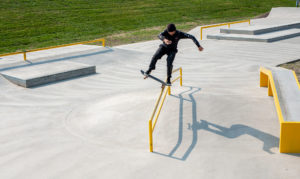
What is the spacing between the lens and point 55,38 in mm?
25188

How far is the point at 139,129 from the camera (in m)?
8.64

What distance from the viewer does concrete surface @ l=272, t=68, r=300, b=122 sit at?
727cm

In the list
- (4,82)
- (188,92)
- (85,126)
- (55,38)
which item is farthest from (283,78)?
(55,38)

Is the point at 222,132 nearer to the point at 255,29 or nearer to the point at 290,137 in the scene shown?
the point at 290,137

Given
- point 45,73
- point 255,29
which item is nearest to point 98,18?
point 255,29

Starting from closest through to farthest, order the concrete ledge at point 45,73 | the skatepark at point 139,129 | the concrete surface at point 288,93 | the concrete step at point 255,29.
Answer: the skatepark at point 139,129 → the concrete surface at point 288,93 → the concrete ledge at point 45,73 → the concrete step at point 255,29

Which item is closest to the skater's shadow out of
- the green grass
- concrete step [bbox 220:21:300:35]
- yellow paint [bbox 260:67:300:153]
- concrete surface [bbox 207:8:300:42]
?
yellow paint [bbox 260:67:300:153]

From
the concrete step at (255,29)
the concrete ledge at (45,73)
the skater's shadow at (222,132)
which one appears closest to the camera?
the skater's shadow at (222,132)

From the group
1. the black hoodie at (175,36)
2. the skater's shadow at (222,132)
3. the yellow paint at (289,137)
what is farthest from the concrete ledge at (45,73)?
the yellow paint at (289,137)

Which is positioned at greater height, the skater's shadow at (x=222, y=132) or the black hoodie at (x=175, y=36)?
the black hoodie at (x=175, y=36)

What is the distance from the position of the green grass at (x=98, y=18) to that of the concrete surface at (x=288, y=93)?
48.4 feet

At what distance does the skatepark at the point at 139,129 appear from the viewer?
6809mm

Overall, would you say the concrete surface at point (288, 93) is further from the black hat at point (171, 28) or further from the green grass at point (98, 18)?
the green grass at point (98, 18)

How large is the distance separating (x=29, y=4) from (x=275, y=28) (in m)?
19.8
